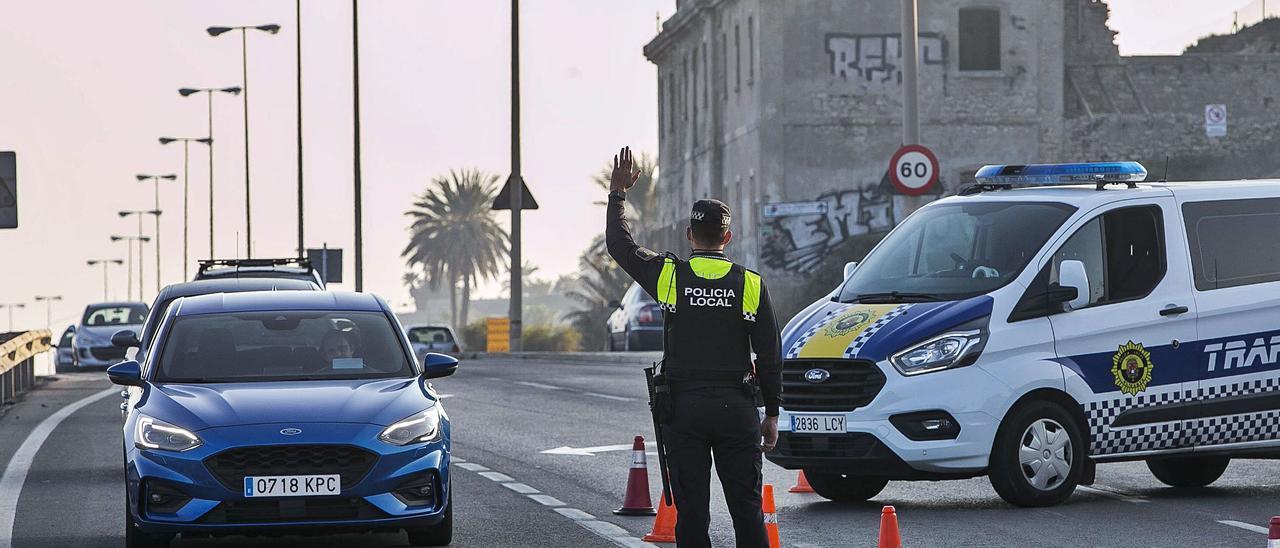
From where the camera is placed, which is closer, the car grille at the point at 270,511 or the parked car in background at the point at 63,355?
the car grille at the point at 270,511

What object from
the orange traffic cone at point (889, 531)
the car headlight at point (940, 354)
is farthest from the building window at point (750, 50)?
the orange traffic cone at point (889, 531)

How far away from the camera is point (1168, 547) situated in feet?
35.0

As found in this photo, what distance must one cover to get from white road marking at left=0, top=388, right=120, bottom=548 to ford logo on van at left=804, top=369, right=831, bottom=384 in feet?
15.1

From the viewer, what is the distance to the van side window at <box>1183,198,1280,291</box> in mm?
13258

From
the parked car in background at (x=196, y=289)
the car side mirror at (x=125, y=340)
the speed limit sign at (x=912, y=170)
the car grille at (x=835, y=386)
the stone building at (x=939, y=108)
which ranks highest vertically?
the stone building at (x=939, y=108)

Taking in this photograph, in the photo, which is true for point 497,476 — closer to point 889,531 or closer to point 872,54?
point 889,531

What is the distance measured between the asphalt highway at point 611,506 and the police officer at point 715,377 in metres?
2.85

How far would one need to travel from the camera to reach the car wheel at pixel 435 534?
1084 cm

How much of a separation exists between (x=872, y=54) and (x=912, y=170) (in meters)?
33.1

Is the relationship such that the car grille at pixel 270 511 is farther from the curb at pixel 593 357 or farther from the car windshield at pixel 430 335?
the car windshield at pixel 430 335

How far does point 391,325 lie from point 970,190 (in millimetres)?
4214

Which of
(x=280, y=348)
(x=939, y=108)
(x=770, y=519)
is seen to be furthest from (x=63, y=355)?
(x=770, y=519)

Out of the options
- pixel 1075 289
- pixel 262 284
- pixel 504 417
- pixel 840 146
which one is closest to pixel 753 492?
pixel 1075 289

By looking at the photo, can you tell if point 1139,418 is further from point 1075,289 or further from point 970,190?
point 970,190
